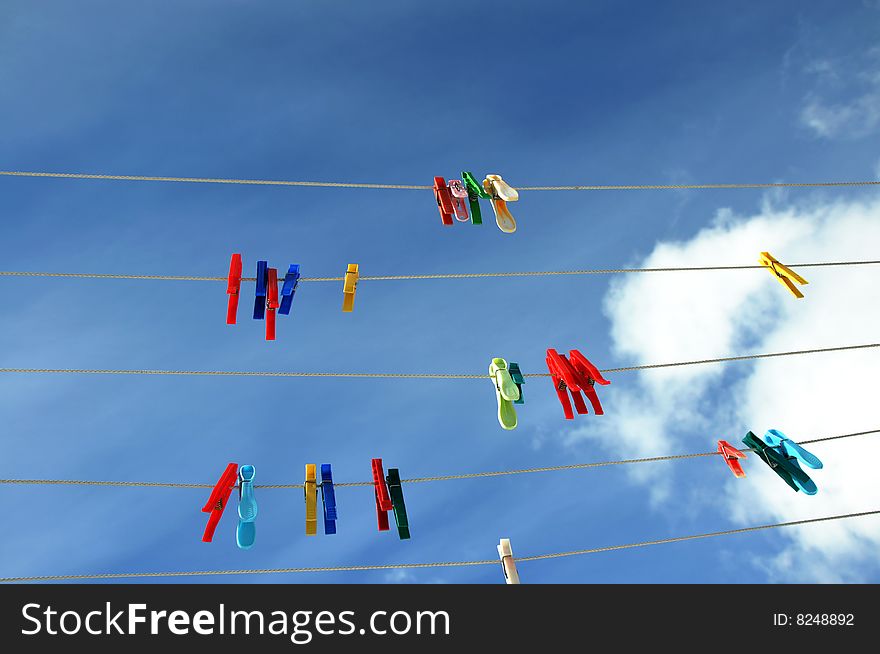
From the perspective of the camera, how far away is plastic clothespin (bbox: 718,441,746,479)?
4355 millimetres

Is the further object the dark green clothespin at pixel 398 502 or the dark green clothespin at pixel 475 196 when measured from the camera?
the dark green clothespin at pixel 475 196

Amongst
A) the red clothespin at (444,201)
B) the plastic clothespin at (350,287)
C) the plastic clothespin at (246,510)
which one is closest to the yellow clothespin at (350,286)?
the plastic clothespin at (350,287)

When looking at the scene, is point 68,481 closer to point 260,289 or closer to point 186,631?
point 186,631

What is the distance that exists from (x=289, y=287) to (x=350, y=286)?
0.35 m

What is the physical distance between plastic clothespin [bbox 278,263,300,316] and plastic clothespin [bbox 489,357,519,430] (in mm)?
1250

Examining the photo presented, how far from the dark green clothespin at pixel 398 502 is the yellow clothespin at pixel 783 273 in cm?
278

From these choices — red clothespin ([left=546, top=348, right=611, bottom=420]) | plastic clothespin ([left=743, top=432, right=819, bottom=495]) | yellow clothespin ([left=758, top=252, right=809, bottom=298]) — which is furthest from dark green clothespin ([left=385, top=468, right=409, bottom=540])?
yellow clothespin ([left=758, top=252, right=809, bottom=298])

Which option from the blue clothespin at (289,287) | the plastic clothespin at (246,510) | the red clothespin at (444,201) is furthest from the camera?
the red clothespin at (444,201)

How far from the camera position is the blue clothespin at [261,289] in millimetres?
4082

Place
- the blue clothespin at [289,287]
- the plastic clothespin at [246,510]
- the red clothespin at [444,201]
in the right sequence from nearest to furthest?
the plastic clothespin at [246,510] < the blue clothespin at [289,287] < the red clothespin at [444,201]

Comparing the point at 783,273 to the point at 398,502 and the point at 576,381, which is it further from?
the point at 398,502

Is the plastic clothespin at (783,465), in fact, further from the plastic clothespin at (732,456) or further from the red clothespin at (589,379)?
the red clothespin at (589,379)

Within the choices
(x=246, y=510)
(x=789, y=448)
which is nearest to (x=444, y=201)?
(x=246, y=510)

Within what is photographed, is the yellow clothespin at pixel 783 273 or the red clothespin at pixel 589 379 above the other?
the yellow clothespin at pixel 783 273
